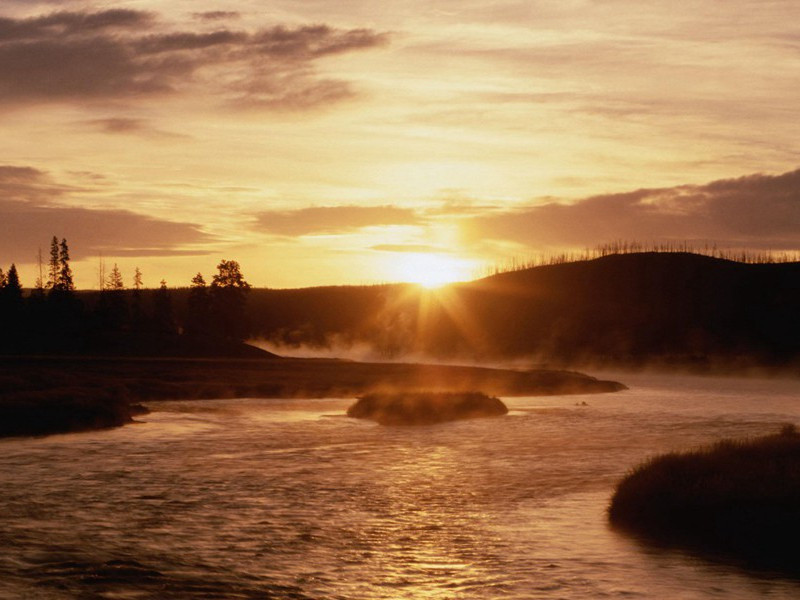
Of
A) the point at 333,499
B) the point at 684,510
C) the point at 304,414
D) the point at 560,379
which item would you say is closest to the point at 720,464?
the point at 684,510

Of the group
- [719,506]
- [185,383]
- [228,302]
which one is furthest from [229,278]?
[719,506]

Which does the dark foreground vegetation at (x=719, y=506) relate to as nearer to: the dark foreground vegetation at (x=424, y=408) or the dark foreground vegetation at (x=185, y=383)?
the dark foreground vegetation at (x=424, y=408)

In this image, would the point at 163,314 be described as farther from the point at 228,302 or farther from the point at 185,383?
the point at 185,383

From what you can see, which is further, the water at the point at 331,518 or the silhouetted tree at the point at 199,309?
the silhouetted tree at the point at 199,309

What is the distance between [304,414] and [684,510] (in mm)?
40946

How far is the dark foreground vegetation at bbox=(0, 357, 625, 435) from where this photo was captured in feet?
177

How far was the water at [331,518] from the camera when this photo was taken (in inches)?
840

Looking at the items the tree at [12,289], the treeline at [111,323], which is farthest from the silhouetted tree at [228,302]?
the tree at [12,289]

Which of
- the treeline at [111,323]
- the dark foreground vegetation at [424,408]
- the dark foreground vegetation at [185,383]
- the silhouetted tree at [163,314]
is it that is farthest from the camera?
the silhouetted tree at [163,314]

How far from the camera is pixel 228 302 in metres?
169

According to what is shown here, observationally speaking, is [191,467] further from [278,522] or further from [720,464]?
[720,464]

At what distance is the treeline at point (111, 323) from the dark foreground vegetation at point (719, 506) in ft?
346

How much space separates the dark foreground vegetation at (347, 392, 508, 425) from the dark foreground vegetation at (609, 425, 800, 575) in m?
30.5

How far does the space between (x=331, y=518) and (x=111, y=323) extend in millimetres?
119629
